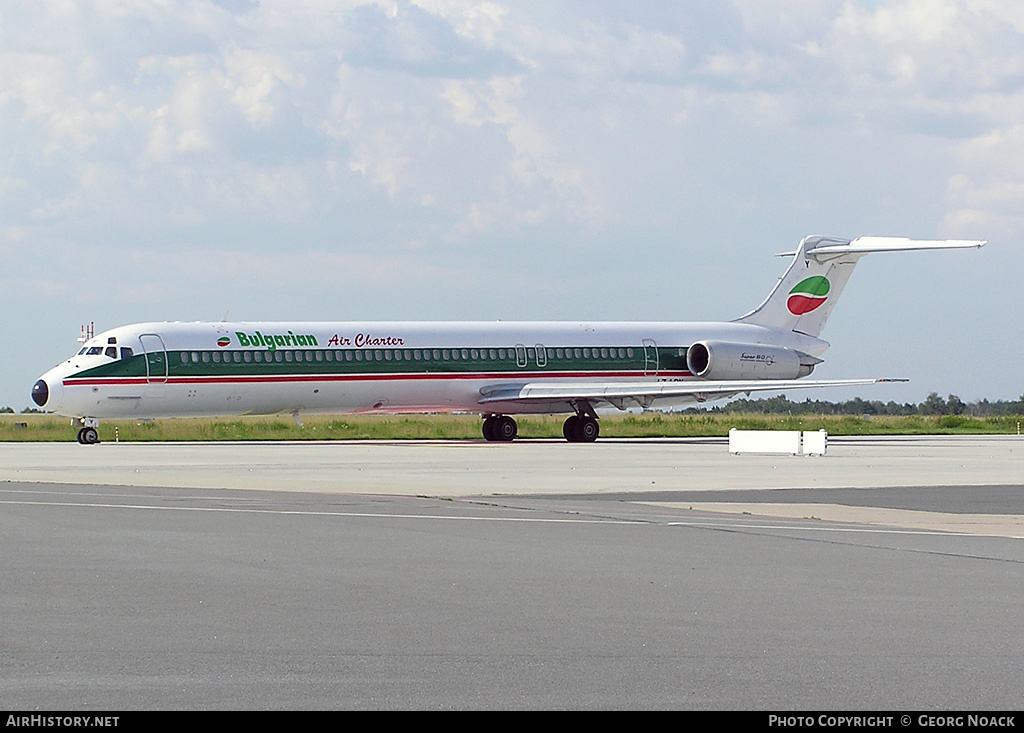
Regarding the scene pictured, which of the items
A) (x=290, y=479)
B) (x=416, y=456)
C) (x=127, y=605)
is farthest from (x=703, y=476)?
(x=127, y=605)

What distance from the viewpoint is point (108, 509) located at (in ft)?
60.0

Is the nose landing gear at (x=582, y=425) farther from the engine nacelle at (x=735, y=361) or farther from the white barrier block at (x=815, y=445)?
the white barrier block at (x=815, y=445)

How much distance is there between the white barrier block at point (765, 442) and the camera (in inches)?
1410

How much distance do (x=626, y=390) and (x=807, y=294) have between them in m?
11.6

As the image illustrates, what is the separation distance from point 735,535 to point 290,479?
11227mm

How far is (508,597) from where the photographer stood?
35.3 ft

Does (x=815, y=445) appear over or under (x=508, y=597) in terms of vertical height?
over

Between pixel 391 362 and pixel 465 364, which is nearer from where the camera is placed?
pixel 391 362

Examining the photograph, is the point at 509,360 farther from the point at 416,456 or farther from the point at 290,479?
the point at 290,479

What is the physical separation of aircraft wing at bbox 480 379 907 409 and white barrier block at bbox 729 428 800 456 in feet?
28.4

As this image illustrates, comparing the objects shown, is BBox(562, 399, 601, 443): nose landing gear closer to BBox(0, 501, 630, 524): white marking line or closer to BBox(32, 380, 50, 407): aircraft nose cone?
BBox(32, 380, 50, 407): aircraft nose cone

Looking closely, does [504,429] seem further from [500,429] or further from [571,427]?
[571,427]

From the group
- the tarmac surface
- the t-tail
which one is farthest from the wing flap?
the tarmac surface

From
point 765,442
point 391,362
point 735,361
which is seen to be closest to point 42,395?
point 391,362
